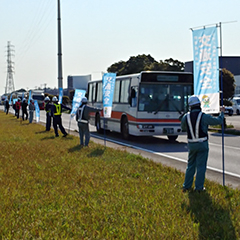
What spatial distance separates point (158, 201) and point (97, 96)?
1826cm

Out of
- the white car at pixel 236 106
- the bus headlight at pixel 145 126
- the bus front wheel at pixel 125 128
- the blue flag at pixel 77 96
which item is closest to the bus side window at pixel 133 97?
the bus headlight at pixel 145 126

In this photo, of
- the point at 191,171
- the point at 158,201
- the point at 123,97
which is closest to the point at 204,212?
the point at 158,201

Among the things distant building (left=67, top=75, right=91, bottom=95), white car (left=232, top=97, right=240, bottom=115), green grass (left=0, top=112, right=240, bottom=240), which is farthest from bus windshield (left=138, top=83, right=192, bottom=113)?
distant building (left=67, top=75, right=91, bottom=95)

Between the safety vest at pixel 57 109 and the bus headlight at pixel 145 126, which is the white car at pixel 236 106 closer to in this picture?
the safety vest at pixel 57 109

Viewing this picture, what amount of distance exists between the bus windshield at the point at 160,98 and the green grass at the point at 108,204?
728cm

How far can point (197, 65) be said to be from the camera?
30.6ft

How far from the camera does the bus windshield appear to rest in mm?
19094

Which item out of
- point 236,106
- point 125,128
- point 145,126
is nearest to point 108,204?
point 145,126

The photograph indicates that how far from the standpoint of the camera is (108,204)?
24.2 ft

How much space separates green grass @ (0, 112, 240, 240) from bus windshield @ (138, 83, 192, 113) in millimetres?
7280

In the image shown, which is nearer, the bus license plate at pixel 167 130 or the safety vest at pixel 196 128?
the safety vest at pixel 196 128

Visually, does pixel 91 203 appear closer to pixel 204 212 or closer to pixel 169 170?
pixel 204 212

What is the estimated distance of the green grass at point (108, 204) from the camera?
5953 mm

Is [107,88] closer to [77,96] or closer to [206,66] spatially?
[77,96]
